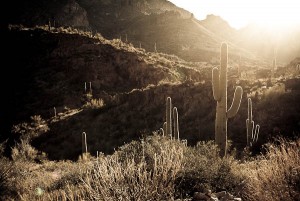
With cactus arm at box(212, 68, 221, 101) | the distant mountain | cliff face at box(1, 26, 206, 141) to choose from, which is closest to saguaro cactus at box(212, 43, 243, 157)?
cactus arm at box(212, 68, 221, 101)

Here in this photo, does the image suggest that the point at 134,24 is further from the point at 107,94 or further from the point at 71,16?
the point at 107,94

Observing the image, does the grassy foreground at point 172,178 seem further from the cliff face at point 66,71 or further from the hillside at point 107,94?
the cliff face at point 66,71

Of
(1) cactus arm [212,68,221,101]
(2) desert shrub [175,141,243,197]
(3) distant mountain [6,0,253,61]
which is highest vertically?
(3) distant mountain [6,0,253,61]

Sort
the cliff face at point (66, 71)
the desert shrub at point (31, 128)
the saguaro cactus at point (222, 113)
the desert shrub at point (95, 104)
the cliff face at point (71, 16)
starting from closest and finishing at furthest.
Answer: the saguaro cactus at point (222, 113), the desert shrub at point (31, 128), the desert shrub at point (95, 104), the cliff face at point (66, 71), the cliff face at point (71, 16)

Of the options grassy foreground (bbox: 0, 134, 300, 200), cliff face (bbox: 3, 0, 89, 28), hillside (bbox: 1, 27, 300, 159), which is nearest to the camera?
grassy foreground (bbox: 0, 134, 300, 200)

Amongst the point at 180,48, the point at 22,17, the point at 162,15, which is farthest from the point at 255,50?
the point at 22,17

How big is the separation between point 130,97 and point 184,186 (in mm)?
20906

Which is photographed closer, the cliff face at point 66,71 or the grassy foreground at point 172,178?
the grassy foreground at point 172,178

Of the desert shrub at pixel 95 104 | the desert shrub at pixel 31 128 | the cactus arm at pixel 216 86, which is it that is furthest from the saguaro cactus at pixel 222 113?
the desert shrub at pixel 95 104

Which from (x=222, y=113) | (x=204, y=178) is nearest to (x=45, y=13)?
(x=222, y=113)

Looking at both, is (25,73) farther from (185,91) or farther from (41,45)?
(185,91)

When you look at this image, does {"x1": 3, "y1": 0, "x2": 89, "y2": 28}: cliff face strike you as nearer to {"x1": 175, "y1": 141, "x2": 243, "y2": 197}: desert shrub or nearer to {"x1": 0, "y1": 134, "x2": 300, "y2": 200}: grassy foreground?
{"x1": 0, "y1": 134, "x2": 300, "y2": 200}: grassy foreground

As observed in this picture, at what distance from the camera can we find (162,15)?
79062 millimetres

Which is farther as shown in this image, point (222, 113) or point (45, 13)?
point (45, 13)
